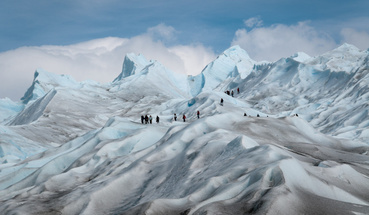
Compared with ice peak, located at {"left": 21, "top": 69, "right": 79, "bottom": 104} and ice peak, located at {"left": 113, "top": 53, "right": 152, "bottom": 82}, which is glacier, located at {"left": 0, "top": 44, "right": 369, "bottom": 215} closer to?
ice peak, located at {"left": 21, "top": 69, "right": 79, "bottom": 104}

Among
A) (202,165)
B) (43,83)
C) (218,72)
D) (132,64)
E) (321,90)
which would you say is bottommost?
(321,90)

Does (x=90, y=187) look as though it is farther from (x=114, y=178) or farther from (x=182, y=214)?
(x=182, y=214)

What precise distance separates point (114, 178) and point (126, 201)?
155 cm

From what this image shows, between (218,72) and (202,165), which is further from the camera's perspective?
(218,72)

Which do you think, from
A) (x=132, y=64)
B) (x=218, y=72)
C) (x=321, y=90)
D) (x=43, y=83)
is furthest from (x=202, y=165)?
(x=218, y=72)

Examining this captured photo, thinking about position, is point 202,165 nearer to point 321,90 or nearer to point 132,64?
point 321,90

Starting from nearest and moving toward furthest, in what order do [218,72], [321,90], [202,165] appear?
[202,165]
[321,90]
[218,72]

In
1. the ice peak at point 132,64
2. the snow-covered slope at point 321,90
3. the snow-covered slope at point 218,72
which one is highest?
the ice peak at point 132,64

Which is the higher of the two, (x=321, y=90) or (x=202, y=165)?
(x=202, y=165)

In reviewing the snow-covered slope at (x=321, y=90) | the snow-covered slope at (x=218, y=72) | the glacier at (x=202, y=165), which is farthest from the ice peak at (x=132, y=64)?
the glacier at (x=202, y=165)

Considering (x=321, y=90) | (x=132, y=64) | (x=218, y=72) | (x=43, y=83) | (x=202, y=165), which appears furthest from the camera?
(x=218, y=72)

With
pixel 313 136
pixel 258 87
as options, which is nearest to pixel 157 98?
pixel 258 87

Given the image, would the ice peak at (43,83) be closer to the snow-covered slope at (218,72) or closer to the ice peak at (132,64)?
the ice peak at (132,64)

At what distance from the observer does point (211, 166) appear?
1155 cm
